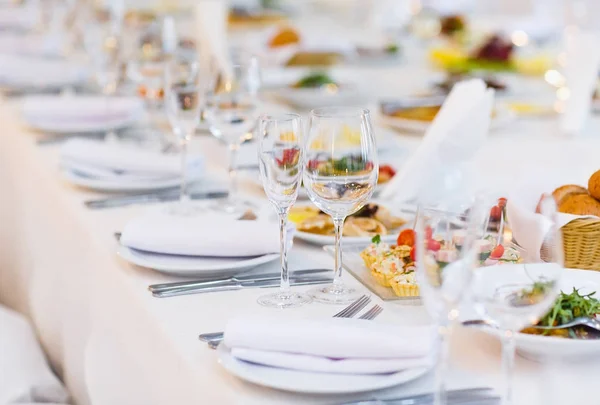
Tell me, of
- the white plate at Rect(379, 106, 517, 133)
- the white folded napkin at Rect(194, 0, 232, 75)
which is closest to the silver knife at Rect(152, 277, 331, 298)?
the white plate at Rect(379, 106, 517, 133)

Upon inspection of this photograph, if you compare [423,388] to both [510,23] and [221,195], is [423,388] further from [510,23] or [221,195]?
[510,23]

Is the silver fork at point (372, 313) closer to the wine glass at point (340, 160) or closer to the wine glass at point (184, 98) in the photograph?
the wine glass at point (340, 160)

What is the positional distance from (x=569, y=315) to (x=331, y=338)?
26 centimetres

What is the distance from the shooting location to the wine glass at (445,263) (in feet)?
2.52

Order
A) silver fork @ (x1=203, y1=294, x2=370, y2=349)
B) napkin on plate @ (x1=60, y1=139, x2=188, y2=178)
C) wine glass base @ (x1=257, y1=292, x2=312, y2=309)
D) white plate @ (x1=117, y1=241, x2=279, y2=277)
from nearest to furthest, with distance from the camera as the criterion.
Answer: silver fork @ (x1=203, y1=294, x2=370, y2=349) → wine glass base @ (x1=257, y1=292, x2=312, y2=309) → white plate @ (x1=117, y1=241, x2=279, y2=277) → napkin on plate @ (x1=60, y1=139, x2=188, y2=178)

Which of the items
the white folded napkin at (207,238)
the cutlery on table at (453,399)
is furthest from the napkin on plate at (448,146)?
the cutlery on table at (453,399)

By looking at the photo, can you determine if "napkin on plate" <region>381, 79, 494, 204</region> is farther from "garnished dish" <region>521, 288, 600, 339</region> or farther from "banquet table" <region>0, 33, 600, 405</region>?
"garnished dish" <region>521, 288, 600, 339</region>

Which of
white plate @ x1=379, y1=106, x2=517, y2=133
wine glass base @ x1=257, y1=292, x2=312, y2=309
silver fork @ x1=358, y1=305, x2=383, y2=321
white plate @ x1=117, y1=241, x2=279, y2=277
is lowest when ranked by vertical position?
silver fork @ x1=358, y1=305, x2=383, y2=321

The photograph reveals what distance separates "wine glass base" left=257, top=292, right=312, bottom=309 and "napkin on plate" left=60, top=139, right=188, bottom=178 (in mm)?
630

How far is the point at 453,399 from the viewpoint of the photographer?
2.80ft

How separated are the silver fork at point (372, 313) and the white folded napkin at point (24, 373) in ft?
2.24

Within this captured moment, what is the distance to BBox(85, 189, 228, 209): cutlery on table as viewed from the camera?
5.19ft

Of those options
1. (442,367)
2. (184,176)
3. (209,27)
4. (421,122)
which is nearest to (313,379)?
(442,367)

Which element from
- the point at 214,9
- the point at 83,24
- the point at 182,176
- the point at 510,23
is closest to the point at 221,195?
the point at 182,176
